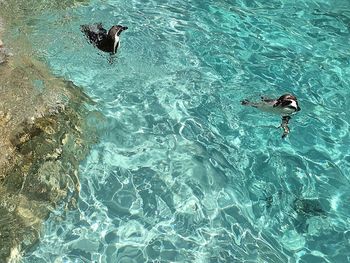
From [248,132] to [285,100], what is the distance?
164 cm

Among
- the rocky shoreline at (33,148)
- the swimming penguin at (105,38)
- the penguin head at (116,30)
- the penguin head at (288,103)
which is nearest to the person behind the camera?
the rocky shoreline at (33,148)

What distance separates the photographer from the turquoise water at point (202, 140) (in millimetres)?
5844

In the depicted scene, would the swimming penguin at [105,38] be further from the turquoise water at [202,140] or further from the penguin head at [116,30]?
the turquoise water at [202,140]

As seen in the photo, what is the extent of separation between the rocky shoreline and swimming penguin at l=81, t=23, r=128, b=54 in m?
0.82

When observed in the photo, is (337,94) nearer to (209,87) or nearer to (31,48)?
(209,87)

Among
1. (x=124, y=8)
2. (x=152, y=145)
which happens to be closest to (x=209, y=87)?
(x=152, y=145)

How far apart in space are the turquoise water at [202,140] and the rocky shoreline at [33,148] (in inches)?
8.4

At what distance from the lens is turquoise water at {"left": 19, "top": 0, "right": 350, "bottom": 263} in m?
5.84

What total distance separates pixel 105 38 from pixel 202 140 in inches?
80.5

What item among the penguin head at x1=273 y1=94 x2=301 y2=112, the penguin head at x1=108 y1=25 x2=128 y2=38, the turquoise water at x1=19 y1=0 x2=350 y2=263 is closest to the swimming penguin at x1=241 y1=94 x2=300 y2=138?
the penguin head at x1=273 y1=94 x2=301 y2=112

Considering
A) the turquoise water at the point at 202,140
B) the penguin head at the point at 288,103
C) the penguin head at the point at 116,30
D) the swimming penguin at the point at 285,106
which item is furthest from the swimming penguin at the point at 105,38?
the penguin head at the point at 288,103

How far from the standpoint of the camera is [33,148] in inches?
238

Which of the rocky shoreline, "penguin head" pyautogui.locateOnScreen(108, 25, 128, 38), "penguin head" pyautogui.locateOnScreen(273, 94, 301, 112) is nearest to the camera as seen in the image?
the rocky shoreline

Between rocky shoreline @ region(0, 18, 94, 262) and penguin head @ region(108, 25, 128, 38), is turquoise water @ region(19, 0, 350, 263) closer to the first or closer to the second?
rocky shoreline @ region(0, 18, 94, 262)
